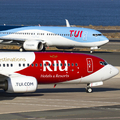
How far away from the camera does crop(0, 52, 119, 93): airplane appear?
2936cm

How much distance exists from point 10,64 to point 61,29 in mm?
32984

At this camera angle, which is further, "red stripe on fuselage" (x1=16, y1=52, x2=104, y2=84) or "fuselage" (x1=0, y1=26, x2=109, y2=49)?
"fuselage" (x1=0, y1=26, x2=109, y2=49)

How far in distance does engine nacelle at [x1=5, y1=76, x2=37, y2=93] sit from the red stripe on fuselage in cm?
130

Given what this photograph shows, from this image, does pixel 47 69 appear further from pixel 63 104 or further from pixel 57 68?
pixel 63 104

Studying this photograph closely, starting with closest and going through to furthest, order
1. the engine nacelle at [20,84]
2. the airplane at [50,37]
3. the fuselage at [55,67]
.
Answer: the engine nacelle at [20,84] → the fuselage at [55,67] → the airplane at [50,37]

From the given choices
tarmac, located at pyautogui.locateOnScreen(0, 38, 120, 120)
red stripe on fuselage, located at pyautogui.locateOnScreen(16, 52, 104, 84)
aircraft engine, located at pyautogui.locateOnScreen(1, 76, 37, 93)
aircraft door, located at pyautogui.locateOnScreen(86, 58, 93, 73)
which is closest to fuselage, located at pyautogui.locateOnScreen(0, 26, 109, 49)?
tarmac, located at pyautogui.locateOnScreen(0, 38, 120, 120)

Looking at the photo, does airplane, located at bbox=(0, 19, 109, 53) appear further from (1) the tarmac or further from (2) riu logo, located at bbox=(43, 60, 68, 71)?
(2) riu logo, located at bbox=(43, 60, 68, 71)

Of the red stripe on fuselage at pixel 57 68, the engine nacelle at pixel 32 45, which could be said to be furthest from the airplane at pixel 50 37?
the red stripe on fuselage at pixel 57 68

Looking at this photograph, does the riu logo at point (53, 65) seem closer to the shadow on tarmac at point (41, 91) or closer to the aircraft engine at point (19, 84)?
the aircraft engine at point (19, 84)

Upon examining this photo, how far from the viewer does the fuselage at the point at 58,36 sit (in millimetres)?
60531

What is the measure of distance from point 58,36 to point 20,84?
3376cm

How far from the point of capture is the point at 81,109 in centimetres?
2580

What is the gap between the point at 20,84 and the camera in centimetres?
2845

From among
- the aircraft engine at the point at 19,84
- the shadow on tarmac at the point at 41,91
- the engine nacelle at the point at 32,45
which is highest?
the aircraft engine at the point at 19,84
